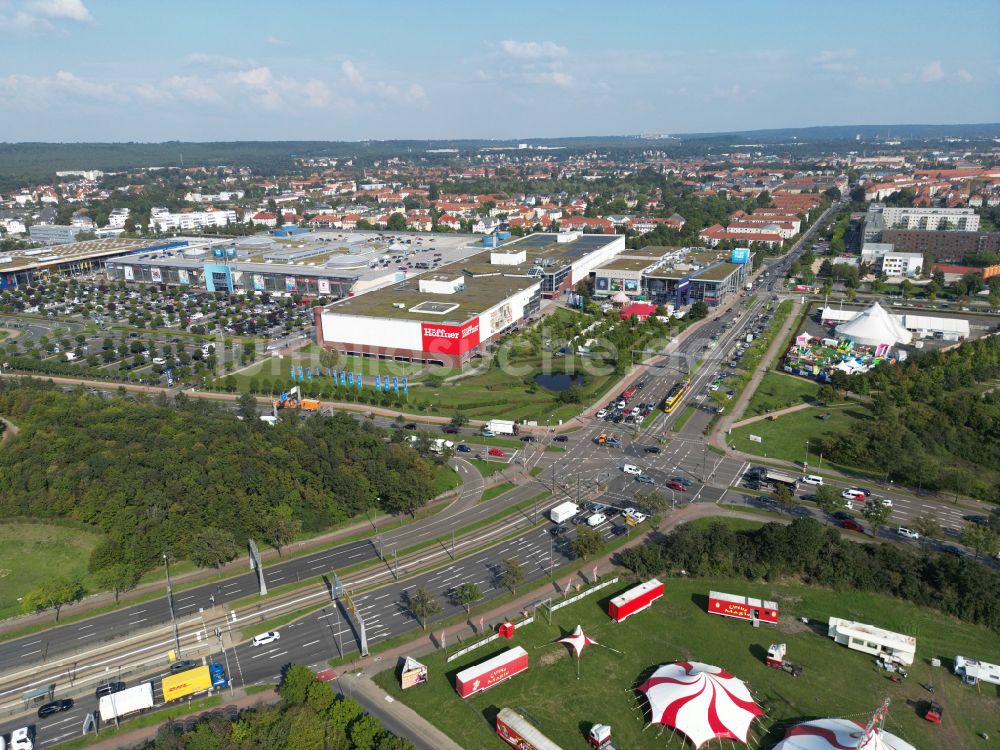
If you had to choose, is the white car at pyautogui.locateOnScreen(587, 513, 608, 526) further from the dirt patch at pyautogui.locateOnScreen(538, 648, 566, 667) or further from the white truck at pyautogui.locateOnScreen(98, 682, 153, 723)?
the white truck at pyautogui.locateOnScreen(98, 682, 153, 723)

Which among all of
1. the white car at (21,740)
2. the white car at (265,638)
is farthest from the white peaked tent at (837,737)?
the white car at (21,740)

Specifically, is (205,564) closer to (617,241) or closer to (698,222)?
(617,241)

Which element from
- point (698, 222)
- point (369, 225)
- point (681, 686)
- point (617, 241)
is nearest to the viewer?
point (681, 686)

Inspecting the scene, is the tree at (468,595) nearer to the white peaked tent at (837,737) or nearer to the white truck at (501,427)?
the white peaked tent at (837,737)

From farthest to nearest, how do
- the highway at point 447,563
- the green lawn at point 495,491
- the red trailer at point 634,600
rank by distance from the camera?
the green lawn at point 495,491, the red trailer at point 634,600, the highway at point 447,563

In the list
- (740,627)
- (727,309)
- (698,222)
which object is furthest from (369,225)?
(740,627)

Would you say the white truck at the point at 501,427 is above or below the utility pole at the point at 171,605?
above

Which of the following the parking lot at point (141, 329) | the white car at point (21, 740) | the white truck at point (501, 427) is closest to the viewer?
the white car at point (21, 740)
